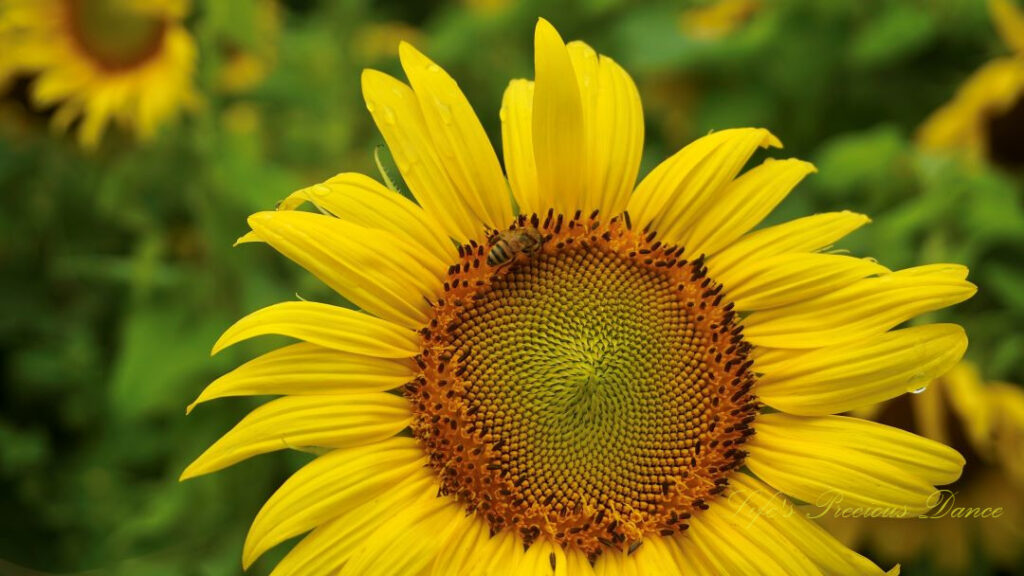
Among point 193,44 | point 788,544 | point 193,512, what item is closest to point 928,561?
point 788,544

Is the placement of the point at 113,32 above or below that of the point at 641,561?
above

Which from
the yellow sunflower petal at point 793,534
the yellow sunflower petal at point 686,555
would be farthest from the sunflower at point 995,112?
the yellow sunflower petal at point 686,555

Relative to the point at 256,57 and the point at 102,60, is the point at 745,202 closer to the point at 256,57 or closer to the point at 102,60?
the point at 256,57

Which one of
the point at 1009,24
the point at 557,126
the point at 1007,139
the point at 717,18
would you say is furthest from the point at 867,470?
the point at 717,18

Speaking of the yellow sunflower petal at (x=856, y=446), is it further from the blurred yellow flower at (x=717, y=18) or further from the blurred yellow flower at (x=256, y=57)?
the blurred yellow flower at (x=256, y=57)

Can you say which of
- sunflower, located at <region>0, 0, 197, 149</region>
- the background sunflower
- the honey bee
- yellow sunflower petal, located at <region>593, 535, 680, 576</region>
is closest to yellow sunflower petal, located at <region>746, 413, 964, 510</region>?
yellow sunflower petal, located at <region>593, 535, 680, 576</region>

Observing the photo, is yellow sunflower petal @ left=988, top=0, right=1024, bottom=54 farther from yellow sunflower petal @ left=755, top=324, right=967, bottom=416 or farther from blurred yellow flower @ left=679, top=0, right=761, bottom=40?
yellow sunflower petal @ left=755, top=324, right=967, bottom=416

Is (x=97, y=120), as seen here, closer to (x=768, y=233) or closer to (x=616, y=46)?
(x=616, y=46)
